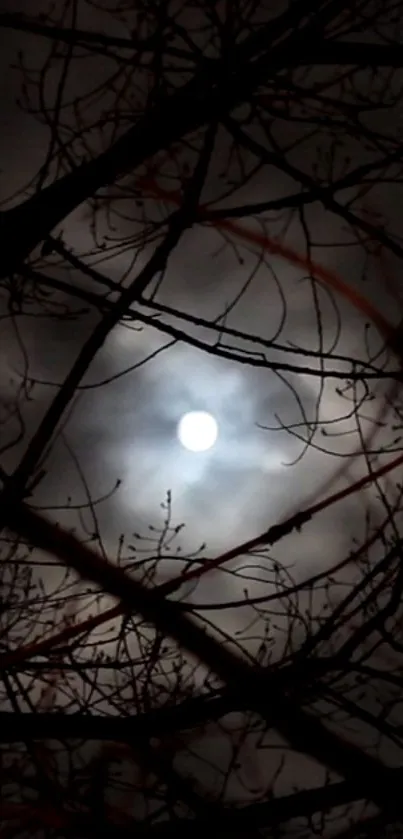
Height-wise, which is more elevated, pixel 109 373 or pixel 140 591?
pixel 109 373

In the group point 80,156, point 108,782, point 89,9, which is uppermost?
point 89,9

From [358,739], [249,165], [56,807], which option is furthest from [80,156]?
[358,739]

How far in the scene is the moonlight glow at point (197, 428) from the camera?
1.49m

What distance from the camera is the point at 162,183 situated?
Result: 137 centimetres

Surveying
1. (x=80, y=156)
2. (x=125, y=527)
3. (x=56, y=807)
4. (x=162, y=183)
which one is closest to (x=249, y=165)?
(x=162, y=183)

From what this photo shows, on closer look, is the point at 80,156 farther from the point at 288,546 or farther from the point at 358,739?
the point at 358,739

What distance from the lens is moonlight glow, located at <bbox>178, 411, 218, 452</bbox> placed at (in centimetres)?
149

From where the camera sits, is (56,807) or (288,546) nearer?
(56,807)

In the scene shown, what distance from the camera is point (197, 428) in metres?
1.49

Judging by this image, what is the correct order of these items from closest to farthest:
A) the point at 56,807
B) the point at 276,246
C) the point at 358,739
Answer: the point at 56,807
the point at 276,246
the point at 358,739

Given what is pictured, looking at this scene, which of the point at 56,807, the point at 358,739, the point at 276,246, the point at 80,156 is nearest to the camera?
the point at 56,807

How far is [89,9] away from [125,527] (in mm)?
768

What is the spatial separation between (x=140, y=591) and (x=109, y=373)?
1.22 feet

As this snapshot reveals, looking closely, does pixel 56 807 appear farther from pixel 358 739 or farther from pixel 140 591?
pixel 358 739
